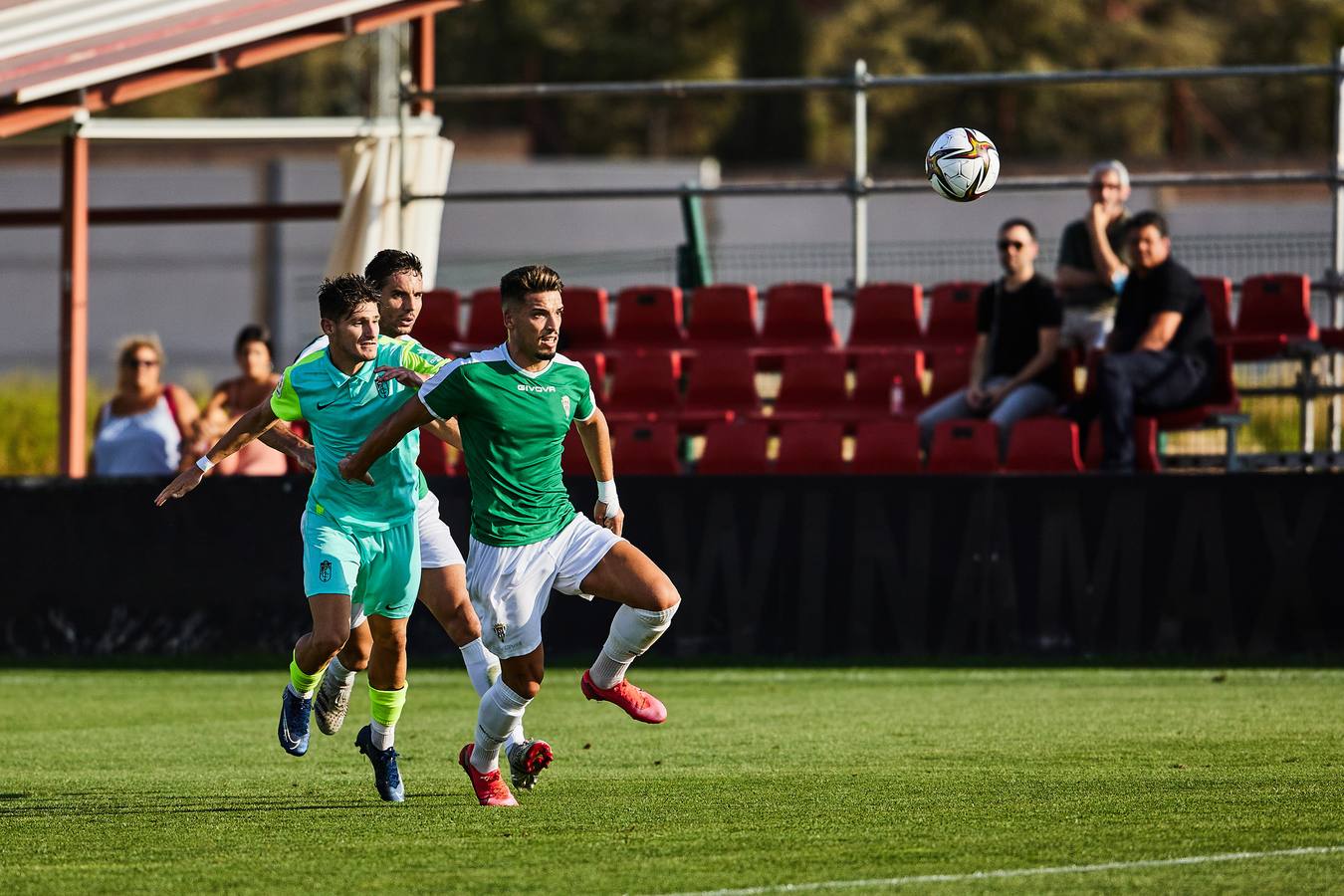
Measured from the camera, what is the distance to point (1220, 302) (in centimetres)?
1496

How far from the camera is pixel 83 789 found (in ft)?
26.8

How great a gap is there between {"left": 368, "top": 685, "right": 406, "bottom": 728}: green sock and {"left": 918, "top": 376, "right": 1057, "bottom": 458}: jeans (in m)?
6.23

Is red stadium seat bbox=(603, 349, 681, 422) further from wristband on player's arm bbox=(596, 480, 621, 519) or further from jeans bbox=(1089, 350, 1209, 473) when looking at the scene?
wristband on player's arm bbox=(596, 480, 621, 519)

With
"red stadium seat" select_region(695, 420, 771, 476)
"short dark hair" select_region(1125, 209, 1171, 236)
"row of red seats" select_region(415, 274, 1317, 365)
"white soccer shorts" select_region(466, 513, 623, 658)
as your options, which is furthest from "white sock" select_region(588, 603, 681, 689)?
"row of red seats" select_region(415, 274, 1317, 365)

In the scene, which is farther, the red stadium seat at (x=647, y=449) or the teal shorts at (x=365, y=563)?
the red stadium seat at (x=647, y=449)

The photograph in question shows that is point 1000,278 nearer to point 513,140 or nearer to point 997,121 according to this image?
point 513,140

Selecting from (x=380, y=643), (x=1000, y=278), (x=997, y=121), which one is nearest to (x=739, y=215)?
(x=997, y=121)

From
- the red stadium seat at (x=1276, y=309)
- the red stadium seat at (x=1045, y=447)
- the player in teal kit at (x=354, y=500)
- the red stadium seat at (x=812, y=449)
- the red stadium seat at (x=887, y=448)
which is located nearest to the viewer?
the player in teal kit at (x=354, y=500)

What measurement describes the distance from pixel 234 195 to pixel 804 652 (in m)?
25.7

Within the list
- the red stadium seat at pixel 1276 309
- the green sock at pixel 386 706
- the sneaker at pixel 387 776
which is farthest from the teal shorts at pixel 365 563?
the red stadium seat at pixel 1276 309

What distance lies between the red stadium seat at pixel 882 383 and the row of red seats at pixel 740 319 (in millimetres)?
356

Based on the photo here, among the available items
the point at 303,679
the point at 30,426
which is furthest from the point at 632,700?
the point at 30,426

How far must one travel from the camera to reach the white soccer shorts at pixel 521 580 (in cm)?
755

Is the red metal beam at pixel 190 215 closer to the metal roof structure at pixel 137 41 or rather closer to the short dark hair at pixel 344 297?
the metal roof structure at pixel 137 41
